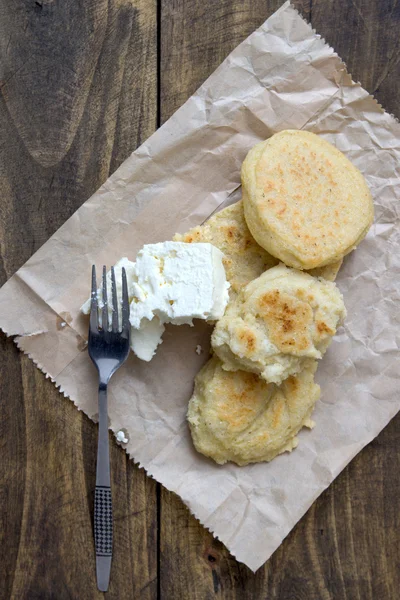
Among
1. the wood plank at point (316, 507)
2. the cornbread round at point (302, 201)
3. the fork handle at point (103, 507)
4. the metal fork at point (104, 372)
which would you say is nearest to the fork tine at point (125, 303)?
the metal fork at point (104, 372)

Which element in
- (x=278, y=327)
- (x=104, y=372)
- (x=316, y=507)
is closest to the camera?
(x=278, y=327)

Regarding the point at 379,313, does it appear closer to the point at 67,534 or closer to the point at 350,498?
the point at 350,498

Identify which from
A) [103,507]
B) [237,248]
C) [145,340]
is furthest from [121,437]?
[237,248]

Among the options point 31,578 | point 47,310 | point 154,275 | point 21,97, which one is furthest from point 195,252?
point 31,578

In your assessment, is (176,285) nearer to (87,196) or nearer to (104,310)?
(104,310)

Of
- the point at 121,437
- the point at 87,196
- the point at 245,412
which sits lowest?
the point at 121,437

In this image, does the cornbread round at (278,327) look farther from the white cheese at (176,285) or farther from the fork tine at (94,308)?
the fork tine at (94,308)
